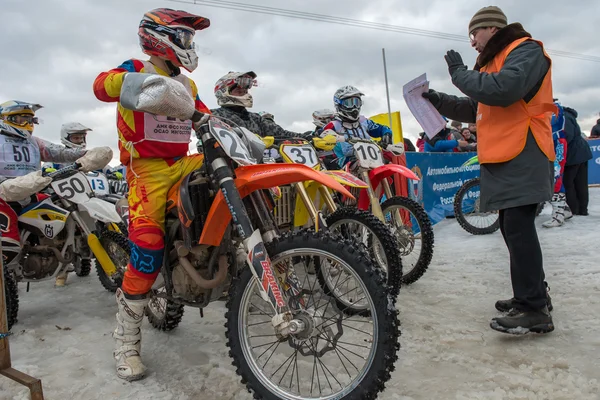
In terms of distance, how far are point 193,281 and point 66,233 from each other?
2187 mm

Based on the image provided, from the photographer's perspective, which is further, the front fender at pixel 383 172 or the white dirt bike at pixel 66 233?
the front fender at pixel 383 172

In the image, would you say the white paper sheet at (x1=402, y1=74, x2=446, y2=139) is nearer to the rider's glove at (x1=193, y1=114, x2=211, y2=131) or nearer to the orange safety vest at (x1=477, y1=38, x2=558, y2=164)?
the orange safety vest at (x1=477, y1=38, x2=558, y2=164)

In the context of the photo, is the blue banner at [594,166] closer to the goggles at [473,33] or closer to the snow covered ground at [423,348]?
the snow covered ground at [423,348]

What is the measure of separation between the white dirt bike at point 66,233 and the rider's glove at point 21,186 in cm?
15

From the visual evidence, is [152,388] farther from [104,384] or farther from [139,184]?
[139,184]

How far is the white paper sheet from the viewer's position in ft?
10.1

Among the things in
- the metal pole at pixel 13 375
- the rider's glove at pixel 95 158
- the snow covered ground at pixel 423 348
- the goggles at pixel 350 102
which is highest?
the goggles at pixel 350 102

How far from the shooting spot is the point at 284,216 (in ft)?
13.3

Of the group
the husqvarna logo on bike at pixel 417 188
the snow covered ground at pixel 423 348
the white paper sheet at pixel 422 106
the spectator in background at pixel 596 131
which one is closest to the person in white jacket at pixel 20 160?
the snow covered ground at pixel 423 348

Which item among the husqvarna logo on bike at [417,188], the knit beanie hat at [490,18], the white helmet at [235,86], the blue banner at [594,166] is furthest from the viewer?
the blue banner at [594,166]

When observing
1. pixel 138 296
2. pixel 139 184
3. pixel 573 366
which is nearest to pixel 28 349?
pixel 138 296

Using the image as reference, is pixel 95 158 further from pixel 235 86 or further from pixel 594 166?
pixel 594 166

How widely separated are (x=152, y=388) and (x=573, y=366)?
2217 millimetres

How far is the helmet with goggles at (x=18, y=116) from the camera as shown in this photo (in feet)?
13.9
